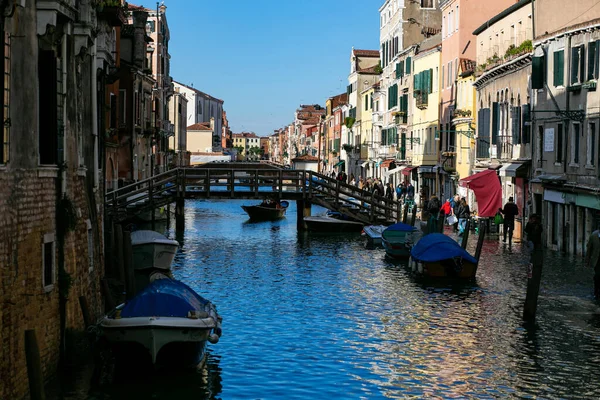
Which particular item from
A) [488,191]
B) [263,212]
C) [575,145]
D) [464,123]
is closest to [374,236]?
[488,191]

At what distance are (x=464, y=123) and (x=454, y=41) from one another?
19.2 feet

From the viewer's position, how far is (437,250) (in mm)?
28859

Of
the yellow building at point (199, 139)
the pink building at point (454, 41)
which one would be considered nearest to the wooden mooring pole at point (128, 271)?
the pink building at point (454, 41)

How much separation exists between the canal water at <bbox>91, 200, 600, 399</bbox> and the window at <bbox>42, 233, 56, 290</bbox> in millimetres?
2038

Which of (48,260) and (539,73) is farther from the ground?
(539,73)

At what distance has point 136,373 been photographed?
17.0 m

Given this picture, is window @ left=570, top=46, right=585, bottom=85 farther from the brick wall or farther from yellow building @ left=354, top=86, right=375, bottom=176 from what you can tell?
yellow building @ left=354, top=86, right=375, bottom=176

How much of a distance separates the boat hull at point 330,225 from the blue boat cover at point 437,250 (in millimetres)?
17320

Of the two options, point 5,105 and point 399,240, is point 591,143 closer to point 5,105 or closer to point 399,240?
point 399,240

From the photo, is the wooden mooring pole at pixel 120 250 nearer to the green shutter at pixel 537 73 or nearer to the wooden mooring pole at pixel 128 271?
the wooden mooring pole at pixel 128 271

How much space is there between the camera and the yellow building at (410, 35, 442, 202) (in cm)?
6038

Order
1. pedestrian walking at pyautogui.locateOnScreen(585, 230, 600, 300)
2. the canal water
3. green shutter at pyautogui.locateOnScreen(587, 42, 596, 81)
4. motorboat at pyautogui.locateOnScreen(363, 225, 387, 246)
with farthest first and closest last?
motorboat at pyautogui.locateOnScreen(363, 225, 387, 246) < green shutter at pyautogui.locateOnScreen(587, 42, 596, 81) < pedestrian walking at pyautogui.locateOnScreen(585, 230, 600, 300) < the canal water

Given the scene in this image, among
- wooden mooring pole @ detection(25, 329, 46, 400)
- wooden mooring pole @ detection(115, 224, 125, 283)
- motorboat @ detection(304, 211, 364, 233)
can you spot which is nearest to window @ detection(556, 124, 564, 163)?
motorboat @ detection(304, 211, 364, 233)

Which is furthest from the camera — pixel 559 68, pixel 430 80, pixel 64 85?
pixel 430 80
